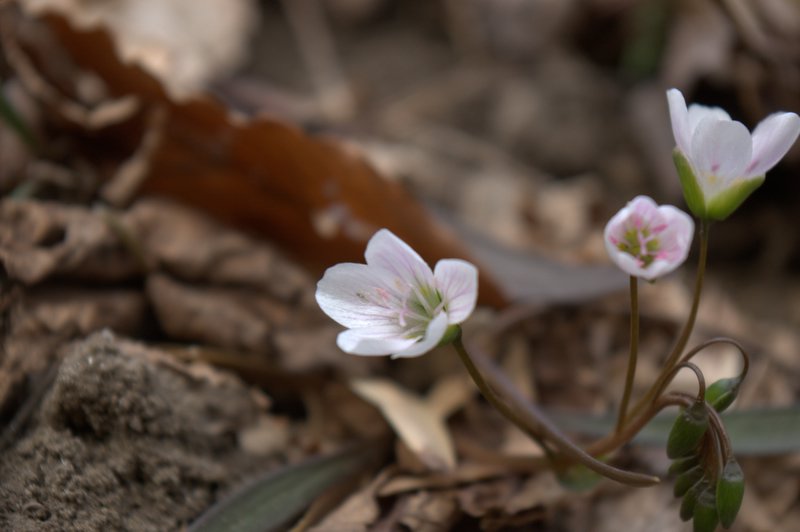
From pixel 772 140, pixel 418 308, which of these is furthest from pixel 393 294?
pixel 772 140

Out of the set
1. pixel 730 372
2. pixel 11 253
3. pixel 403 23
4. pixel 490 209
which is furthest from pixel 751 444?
pixel 403 23

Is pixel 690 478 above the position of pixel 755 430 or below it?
above

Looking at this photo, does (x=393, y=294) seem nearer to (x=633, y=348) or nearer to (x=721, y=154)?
(x=633, y=348)

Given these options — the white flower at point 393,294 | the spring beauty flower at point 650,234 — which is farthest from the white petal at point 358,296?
the spring beauty flower at point 650,234

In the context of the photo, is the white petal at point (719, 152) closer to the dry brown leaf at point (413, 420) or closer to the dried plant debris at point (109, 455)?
the dry brown leaf at point (413, 420)

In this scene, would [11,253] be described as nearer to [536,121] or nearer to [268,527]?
[268,527]

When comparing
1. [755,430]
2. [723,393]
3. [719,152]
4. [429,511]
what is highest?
[719,152]
